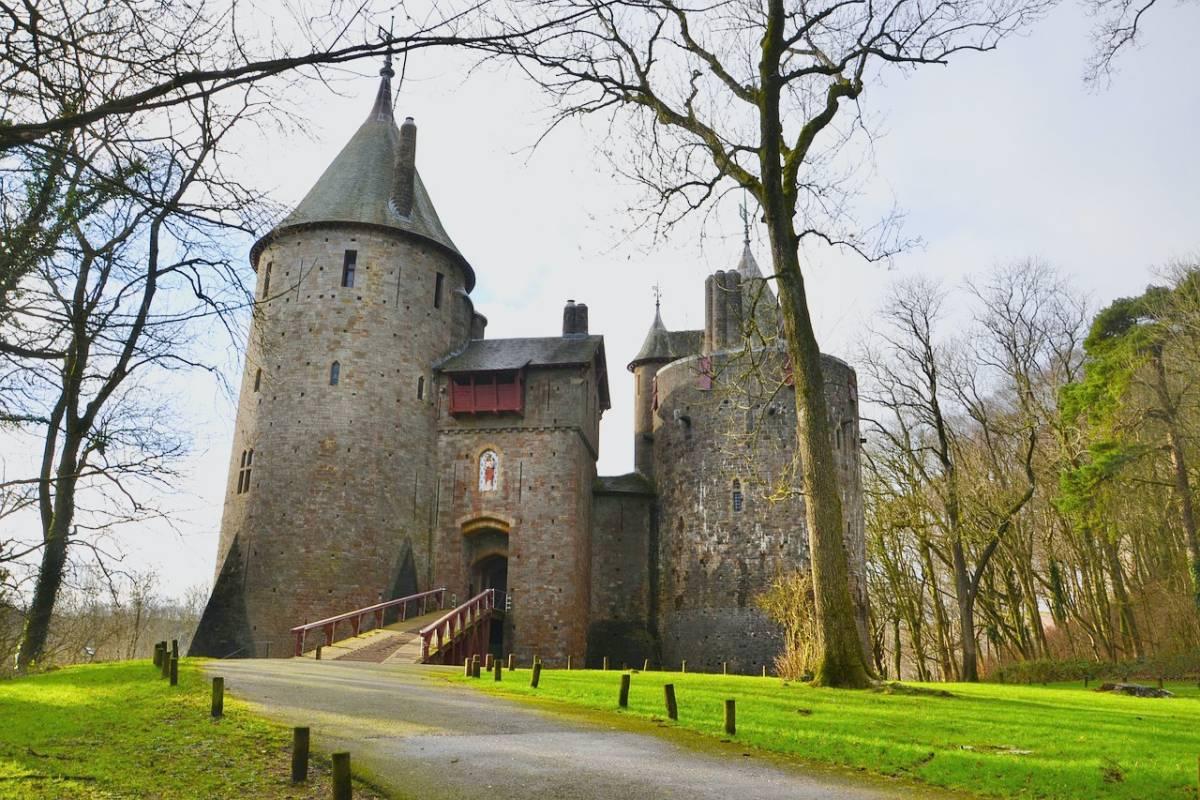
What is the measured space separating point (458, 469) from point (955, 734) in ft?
67.8

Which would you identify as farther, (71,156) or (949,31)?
(949,31)

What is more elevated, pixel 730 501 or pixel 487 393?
pixel 487 393

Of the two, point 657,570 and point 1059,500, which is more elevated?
point 1059,500

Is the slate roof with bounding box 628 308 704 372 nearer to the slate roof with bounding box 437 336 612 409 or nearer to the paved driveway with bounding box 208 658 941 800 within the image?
the slate roof with bounding box 437 336 612 409

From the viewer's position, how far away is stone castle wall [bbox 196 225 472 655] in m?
24.5

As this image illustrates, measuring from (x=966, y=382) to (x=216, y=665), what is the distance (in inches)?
1031

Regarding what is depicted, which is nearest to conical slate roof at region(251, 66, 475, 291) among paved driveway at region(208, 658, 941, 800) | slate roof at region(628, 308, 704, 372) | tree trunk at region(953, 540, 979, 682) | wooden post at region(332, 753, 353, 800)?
slate roof at region(628, 308, 704, 372)

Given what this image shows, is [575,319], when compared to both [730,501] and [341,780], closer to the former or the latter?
[730,501]

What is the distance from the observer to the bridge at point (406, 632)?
757 inches

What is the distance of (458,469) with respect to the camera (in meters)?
27.8

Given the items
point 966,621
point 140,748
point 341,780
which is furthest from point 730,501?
point 341,780

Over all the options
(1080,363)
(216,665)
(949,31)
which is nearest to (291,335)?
(216,665)

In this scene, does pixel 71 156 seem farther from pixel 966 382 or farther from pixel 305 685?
pixel 966 382

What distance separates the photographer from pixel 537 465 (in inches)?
1084
